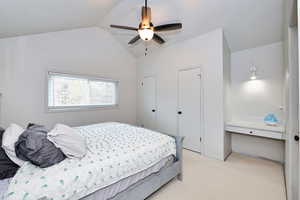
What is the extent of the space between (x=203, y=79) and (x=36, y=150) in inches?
121

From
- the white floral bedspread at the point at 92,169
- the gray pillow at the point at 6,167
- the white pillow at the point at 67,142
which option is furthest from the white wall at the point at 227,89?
the gray pillow at the point at 6,167

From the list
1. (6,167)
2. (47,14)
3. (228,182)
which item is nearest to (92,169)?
(6,167)

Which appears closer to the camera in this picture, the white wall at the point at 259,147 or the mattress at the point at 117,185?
the mattress at the point at 117,185

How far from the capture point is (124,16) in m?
3.44

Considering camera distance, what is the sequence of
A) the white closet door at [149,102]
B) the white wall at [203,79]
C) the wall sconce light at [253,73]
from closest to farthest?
the white wall at [203,79]
the wall sconce light at [253,73]
the white closet door at [149,102]

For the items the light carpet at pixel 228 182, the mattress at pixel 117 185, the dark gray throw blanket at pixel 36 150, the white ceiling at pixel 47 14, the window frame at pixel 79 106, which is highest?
the white ceiling at pixel 47 14

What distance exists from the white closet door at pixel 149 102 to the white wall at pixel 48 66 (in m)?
0.75

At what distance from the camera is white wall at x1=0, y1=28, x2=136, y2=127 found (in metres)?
2.69

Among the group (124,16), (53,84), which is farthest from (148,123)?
(124,16)

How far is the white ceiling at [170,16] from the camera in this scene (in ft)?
7.13

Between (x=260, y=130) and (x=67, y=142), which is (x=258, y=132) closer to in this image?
(x=260, y=130)

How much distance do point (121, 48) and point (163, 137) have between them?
342 cm

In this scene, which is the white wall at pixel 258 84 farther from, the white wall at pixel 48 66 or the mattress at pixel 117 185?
the white wall at pixel 48 66

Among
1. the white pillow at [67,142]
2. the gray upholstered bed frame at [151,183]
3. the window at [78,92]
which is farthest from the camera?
the window at [78,92]
